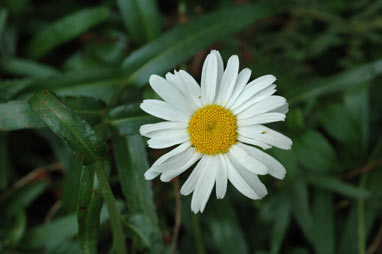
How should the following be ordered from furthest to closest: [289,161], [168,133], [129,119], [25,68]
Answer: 1. [25,68]
2. [289,161]
3. [129,119]
4. [168,133]

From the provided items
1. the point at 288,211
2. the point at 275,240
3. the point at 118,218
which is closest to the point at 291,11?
the point at 288,211

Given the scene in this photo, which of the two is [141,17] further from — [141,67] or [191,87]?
[191,87]

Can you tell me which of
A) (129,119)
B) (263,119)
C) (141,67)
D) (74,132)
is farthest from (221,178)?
(141,67)

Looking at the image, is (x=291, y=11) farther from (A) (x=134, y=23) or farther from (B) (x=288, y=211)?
(B) (x=288, y=211)

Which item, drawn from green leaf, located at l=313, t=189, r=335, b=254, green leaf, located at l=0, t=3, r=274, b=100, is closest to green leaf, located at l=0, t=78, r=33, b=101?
green leaf, located at l=0, t=3, r=274, b=100

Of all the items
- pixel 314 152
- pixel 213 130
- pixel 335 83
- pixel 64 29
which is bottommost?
pixel 314 152

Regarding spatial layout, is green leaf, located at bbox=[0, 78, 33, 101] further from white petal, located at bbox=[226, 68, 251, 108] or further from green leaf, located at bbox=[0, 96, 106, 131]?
white petal, located at bbox=[226, 68, 251, 108]

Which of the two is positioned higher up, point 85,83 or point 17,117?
point 85,83
